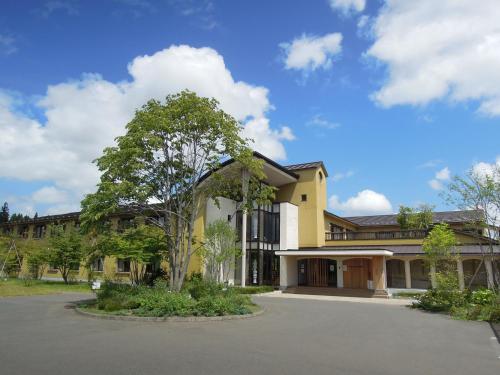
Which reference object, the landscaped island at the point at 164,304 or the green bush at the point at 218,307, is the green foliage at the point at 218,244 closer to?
the landscaped island at the point at 164,304

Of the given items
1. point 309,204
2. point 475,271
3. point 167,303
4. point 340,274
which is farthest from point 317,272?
point 167,303

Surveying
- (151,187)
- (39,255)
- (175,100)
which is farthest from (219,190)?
(39,255)

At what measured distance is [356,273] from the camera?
89.6ft

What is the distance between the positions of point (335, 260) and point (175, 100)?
18.4 metres

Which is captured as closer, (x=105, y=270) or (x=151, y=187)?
(x=151, y=187)

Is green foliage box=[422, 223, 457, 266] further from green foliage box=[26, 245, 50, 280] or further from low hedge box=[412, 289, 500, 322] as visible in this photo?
green foliage box=[26, 245, 50, 280]

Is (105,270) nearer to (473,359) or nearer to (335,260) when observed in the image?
(335,260)

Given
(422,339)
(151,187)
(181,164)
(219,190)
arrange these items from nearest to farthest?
(422,339), (151,187), (181,164), (219,190)

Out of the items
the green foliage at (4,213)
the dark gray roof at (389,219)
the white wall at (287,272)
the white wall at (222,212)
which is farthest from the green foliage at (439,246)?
the green foliage at (4,213)

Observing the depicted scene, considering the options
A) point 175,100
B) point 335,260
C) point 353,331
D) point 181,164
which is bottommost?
point 353,331

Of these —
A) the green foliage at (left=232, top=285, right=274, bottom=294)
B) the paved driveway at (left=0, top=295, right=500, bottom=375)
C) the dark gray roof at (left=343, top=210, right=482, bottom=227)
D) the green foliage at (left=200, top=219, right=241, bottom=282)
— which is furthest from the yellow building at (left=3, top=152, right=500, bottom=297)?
the paved driveway at (left=0, top=295, right=500, bottom=375)

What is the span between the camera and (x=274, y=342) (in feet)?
29.0

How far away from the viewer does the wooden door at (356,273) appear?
27.0 meters

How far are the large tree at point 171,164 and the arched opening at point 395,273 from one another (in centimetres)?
1871
